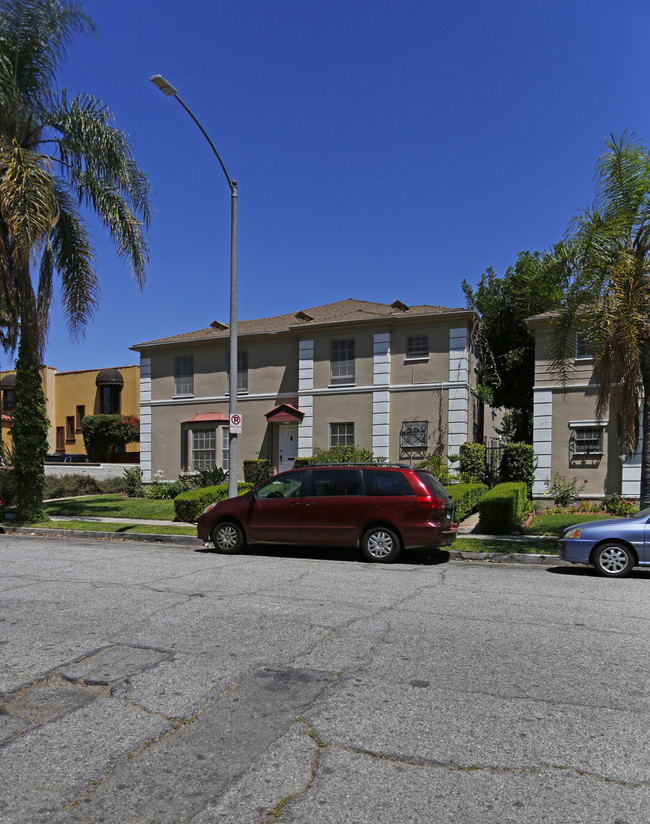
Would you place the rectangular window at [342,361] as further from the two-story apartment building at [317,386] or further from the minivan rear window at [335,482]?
the minivan rear window at [335,482]

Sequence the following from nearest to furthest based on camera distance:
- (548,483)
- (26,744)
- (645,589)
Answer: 1. (26,744)
2. (645,589)
3. (548,483)

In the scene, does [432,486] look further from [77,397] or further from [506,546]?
[77,397]

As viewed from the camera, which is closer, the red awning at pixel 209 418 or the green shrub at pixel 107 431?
the red awning at pixel 209 418

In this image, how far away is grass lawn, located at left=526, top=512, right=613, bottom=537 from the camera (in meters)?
15.5

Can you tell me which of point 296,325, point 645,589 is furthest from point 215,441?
point 645,589

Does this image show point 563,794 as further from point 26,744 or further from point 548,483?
point 548,483

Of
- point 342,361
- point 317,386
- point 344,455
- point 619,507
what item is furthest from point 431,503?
point 317,386

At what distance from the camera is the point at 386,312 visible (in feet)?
83.9

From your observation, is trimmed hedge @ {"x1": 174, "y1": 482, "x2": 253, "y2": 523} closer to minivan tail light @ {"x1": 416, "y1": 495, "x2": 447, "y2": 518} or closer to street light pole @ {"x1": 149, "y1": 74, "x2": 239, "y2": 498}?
street light pole @ {"x1": 149, "y1": 74, "x2": 239, "y2": 498}

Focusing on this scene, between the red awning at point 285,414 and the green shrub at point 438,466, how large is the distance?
17.1 feet

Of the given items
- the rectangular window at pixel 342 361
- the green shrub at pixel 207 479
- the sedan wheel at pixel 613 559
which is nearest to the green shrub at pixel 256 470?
the green shrub at pixel 207 479

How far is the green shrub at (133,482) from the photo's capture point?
1029 inches

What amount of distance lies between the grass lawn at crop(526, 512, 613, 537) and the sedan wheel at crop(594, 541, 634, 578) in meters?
4.17

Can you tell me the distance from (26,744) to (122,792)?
0.92m
